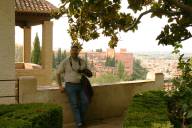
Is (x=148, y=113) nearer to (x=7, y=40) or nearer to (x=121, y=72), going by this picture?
(x=7, y=40)

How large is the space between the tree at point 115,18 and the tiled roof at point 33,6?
768cm

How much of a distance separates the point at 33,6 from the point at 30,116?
13168 mm

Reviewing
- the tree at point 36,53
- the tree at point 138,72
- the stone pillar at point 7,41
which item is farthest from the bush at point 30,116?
the tree at point 36,53

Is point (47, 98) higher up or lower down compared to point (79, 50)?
lower down

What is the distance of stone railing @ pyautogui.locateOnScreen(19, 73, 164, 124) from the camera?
1003cm

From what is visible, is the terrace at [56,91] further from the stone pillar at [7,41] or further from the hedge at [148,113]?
the hedge at [148,113]

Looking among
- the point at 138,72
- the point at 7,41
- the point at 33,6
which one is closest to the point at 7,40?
the point at 7,41

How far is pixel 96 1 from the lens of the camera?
9117mm

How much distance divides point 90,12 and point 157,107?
3.38m

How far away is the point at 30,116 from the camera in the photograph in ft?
21.6

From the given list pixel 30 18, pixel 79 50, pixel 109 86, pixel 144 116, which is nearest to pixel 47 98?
pixel 79 50

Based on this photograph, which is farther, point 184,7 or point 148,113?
point 184,7

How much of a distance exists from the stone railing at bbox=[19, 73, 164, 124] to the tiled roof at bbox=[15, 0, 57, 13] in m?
6.70

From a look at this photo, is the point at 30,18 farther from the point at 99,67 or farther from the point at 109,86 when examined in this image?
the point at 109,86
